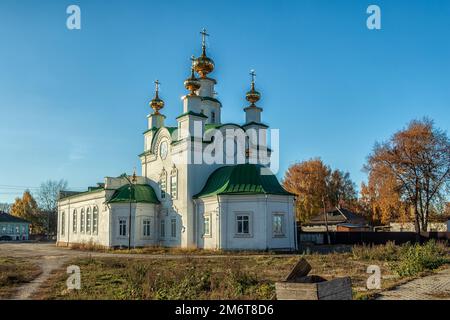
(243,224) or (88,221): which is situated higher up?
(88,221)

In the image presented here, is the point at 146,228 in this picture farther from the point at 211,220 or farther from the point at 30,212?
the point at 30,212

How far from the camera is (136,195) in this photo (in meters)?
32.2

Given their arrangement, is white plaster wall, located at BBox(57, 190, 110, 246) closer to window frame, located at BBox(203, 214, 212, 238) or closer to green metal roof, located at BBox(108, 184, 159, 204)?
green metal roof, located at BBox(108, 184, 159, 204)

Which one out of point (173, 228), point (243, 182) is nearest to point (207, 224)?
point (173, 228)

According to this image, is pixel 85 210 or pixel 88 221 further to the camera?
pixel 85 210

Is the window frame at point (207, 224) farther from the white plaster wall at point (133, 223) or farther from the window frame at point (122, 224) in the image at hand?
the window frame at point (122, 224)

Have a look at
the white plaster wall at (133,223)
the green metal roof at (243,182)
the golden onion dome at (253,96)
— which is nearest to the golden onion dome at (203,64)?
the golden onion dome at (253,96)

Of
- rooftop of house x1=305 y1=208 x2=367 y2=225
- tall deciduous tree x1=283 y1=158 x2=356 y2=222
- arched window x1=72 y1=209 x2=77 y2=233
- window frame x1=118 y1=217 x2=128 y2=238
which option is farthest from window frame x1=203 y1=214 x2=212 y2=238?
tall deciduous tree x1=283 y1=158 x2=356 y2=222

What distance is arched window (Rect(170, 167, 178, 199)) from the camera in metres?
30.8

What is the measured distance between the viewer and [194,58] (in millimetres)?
33375

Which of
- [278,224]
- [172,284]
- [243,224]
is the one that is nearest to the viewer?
[172,284]

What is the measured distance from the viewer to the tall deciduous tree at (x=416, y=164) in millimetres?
35719

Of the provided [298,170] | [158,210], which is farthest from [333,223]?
[158,210]

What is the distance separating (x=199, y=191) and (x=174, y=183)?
2.16m
